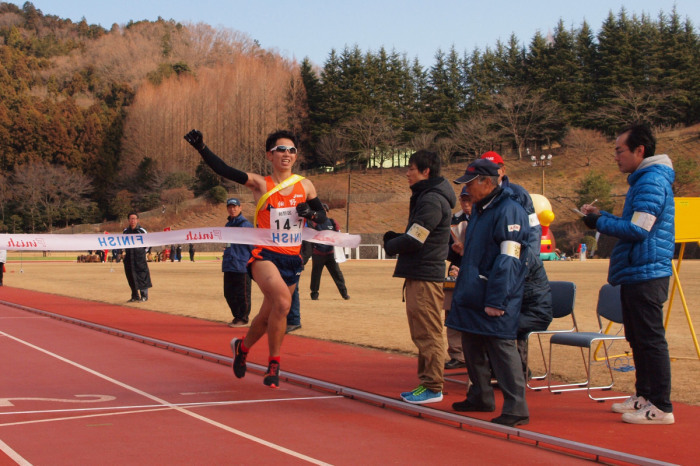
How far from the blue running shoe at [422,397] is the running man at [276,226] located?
3.75ft

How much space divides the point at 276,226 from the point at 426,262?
1.37 meters

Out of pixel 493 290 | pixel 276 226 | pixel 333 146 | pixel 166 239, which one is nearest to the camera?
pixel 493 290

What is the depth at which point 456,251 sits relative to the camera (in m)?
7.67

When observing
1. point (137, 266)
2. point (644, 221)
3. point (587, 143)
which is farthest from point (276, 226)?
point (587, 143)

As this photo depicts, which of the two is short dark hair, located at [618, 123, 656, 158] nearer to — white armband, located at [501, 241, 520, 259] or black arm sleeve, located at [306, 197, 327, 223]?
white armband, located at [501, 241, 520, 259]

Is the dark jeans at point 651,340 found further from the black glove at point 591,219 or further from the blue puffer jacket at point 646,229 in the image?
the black glove at point 591,219

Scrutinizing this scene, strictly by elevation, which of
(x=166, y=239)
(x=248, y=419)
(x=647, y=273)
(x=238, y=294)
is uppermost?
(x=166, y=239)

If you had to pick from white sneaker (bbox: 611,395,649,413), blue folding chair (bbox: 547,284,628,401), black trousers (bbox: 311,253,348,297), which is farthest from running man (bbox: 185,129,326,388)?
black trousers (bbox: 311,253,348,297)

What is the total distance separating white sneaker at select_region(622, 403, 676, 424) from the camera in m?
5.55

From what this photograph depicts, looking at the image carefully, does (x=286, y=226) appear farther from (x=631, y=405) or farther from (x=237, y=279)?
(x=237, y=279)

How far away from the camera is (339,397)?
22.1ft

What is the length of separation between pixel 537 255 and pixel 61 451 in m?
3.91

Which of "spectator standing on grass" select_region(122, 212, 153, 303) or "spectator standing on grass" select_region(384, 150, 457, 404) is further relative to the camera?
"spectator standing on grass" select_region(122, 212, 153, 303)

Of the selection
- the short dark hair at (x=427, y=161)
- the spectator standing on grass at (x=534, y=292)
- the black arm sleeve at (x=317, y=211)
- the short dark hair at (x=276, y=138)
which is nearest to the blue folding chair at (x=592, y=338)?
the spectator standing on grass at (x=534, y=292)
